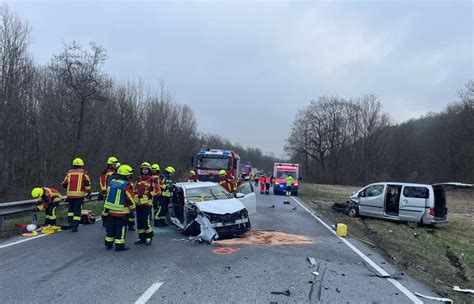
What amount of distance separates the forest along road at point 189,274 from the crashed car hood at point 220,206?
3.02 ft

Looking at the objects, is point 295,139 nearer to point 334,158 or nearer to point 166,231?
point 334,158

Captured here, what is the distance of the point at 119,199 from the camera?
8.87 meters

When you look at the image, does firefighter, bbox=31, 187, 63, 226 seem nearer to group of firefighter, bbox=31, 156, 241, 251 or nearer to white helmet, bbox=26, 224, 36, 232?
group of firefighter, bbox=31, 156, 241, 251

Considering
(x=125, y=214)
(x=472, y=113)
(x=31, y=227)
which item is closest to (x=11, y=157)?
(x=31, y=227)

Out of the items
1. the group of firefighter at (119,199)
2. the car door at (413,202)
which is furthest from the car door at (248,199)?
the car door at (413,202)

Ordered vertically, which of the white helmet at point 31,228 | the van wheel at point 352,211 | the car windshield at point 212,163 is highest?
the car windshield at point 212,163

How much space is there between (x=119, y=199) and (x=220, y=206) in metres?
2.71

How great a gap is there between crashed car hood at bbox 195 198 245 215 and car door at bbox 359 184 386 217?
8595 mm

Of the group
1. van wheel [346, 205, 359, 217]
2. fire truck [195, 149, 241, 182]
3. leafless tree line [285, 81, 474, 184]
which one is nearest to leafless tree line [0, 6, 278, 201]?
fire truck [195, 149, 241, 182]

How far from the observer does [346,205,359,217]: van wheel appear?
1861 centimetres

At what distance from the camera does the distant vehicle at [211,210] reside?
1016cm

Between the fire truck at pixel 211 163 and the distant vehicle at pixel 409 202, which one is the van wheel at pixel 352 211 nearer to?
the distant vehicle at pixel 409 202

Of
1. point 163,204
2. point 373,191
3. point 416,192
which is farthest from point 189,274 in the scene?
point 373,191

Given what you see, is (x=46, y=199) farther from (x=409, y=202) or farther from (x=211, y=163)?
(x=211, y=163)
